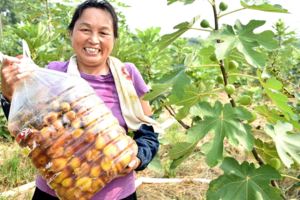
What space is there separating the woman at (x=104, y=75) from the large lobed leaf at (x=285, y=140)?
1.80ft

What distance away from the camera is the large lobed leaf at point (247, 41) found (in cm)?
158

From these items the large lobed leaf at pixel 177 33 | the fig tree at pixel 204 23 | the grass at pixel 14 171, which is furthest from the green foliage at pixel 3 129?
the fig tree at pixel 204 23

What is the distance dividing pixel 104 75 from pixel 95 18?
267 millimetres

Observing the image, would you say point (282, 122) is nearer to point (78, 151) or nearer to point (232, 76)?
point (232, 76)

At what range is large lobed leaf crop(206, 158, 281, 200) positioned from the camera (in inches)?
69.3

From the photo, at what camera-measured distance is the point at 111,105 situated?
1.95m

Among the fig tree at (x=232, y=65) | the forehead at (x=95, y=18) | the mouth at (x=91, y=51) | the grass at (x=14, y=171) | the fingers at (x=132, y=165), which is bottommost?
the grass at (x=14, y=171)

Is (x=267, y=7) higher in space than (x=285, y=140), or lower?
higher

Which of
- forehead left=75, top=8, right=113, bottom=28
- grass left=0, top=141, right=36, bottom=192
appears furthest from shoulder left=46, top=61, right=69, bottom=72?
grass left=0, top=141, right=36, bottom=192

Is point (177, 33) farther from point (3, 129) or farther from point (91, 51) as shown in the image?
point (3, 129)

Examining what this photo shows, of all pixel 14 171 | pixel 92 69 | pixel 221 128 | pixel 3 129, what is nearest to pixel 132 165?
pixel 221 128

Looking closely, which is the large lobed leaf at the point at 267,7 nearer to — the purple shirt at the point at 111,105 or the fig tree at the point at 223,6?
the fig tree at the point at 223,6

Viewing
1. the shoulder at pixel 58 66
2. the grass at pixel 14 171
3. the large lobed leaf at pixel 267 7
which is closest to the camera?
the large lobed leaf at pixel 267 7

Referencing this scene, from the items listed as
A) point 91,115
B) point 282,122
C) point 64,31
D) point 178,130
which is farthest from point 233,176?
point 178,130
